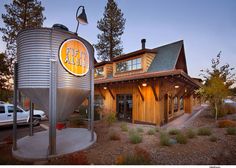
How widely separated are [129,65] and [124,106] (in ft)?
12.5

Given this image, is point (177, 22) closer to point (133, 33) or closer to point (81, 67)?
point (133, 33)

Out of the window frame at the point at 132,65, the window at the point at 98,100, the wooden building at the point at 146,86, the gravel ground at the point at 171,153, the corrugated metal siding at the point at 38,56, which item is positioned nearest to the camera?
the gravel ground at the point at 171,153

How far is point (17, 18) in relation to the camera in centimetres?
1398

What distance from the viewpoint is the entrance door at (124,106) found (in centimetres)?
991

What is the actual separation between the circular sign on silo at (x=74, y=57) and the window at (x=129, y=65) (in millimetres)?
6397

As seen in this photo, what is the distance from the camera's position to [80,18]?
4961mm

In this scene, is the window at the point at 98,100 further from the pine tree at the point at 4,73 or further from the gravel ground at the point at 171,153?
the pine tree at the point at 4,73

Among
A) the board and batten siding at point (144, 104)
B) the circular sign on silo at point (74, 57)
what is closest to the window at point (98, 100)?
the board and batten siding at point (144, 104)

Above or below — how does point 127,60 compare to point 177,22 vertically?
below

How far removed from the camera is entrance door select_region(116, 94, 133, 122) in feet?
32.5

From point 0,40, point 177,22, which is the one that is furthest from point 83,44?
point 0,40

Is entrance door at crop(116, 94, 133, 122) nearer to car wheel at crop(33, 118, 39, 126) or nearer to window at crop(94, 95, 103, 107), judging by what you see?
window at crop(94, 95, 103, 107)

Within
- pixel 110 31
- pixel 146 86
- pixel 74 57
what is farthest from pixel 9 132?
pixel 110 31

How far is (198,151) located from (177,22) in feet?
33.4
